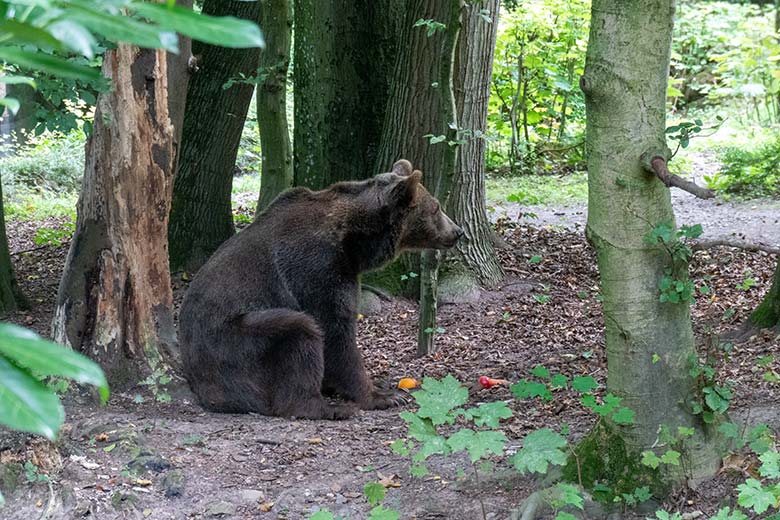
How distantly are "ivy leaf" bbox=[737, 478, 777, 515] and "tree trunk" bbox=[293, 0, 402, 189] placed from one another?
6.46m

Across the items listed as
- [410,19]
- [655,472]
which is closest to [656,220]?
[655,472]

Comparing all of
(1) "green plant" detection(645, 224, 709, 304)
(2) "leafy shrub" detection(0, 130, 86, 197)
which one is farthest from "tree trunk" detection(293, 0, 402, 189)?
(2) "leafy shrub" detection(0, 130, 86, 197)

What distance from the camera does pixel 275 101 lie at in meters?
11.1

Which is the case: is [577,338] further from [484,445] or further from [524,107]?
[524,107]

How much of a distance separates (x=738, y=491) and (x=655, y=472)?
382mm

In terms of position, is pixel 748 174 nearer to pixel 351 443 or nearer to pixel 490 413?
pixel 351 443

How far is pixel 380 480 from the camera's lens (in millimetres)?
5168

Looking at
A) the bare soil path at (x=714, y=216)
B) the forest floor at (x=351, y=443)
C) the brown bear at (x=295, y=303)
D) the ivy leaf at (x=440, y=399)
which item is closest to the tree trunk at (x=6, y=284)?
→ the forest floor at (x=351, y=443)

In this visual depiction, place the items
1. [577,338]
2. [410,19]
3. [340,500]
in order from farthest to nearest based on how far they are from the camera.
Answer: [410,19], [577,338], [340,500]

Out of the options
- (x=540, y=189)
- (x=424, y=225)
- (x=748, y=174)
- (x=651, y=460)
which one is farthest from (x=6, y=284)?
(x=748, y=174)

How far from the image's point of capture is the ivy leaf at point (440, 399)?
13.5ft

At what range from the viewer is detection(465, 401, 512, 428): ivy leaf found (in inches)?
160

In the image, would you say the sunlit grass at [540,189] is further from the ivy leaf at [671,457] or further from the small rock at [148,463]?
the ivy leaf at [671,457]

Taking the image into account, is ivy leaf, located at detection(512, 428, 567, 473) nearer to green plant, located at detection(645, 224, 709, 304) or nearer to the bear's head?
green plant, located at detection(645, 224, 709, 304)
